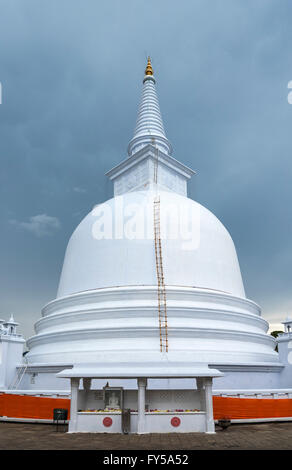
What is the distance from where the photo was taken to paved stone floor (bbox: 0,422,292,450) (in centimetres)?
977

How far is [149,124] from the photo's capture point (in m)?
33.7

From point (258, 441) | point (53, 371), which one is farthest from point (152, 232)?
point (258, 441)

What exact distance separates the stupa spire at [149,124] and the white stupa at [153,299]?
709 centimetres

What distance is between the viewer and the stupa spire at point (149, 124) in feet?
106

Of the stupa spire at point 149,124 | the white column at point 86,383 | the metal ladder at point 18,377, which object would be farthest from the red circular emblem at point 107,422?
the stupa spire at point 149,124

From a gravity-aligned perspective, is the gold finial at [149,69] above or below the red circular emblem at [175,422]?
above

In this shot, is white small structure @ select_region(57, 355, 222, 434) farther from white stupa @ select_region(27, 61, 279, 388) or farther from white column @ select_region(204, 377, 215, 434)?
white stupa @ select_region(27, 61, 279, 388)

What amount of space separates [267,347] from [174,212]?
9.80m

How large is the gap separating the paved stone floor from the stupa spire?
899 inches

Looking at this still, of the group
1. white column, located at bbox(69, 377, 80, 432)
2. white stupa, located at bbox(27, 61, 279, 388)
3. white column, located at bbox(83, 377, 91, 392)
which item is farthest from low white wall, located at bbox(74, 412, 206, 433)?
white stupa, located at bbox(27, 61, 279, 388)

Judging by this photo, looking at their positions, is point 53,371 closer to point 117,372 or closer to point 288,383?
point 117,372

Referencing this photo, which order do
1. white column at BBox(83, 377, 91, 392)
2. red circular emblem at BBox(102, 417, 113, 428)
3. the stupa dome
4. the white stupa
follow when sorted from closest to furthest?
red circular emblem at BBox(102, 417, 113, 428) → white column at BBox(83, 377, 91, 392) → the white stupa → the stupa dome

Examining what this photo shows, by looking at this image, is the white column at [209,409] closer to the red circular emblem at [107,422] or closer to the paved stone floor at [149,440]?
the paved stone floor at [149,440]
